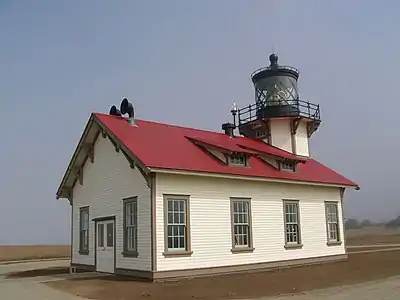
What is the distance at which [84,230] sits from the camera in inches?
898

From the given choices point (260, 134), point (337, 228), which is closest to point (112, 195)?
point (337, 228)

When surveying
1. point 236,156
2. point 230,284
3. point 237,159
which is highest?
point 236,156

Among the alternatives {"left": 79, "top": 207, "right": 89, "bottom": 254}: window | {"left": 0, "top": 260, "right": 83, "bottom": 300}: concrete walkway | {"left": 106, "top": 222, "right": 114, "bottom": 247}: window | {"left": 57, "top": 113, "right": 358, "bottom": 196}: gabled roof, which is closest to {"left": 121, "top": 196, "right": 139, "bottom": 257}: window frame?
{"left": 106, "top": 222, "right": 114, "bottom": 247}: window

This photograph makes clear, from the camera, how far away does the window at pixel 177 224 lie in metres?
18.2

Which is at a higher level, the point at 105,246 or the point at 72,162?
the point at 72,162

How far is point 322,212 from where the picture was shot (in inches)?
985

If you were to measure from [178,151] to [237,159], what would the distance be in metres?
2.82

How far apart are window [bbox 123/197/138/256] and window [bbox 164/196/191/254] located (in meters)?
1.34

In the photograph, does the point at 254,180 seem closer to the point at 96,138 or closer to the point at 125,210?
the point at 125,210

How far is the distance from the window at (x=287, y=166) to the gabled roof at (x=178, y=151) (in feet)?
0.97

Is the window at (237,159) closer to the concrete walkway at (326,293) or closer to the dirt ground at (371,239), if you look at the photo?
the concrete walkway at (326,293)

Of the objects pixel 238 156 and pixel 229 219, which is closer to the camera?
pixel 229 219

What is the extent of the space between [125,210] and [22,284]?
4.53 meters

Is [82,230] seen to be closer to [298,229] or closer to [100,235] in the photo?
[100,235]
